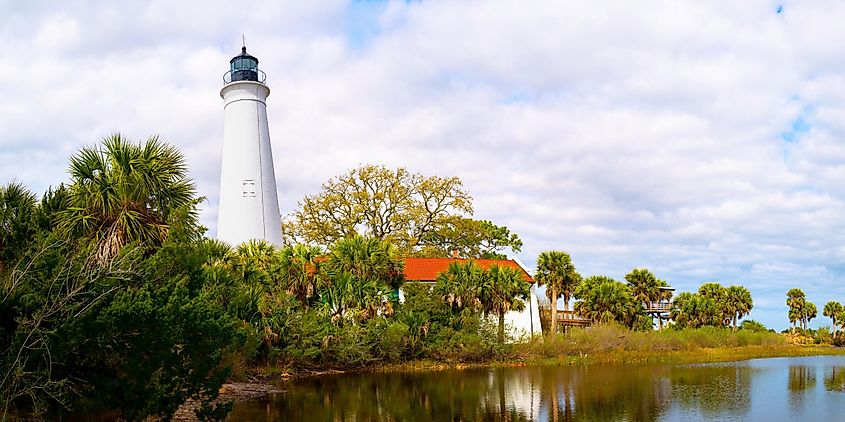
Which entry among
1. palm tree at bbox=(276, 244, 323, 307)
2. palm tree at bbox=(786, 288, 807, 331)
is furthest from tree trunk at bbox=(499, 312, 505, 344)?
palm tree at bbox=(786, 288, 807, 331)

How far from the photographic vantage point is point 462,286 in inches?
1594

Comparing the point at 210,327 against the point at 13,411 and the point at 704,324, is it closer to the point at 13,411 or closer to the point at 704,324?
the point at 13,411

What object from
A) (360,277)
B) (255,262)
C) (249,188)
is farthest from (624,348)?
(249,188)

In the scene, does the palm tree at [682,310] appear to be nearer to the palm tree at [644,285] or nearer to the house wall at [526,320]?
the palm tree at [644,285]

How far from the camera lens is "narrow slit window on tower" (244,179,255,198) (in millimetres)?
39750

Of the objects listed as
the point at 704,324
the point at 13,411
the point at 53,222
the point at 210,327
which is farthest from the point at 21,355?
the point at 704,324

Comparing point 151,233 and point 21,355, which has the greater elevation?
point 151,233

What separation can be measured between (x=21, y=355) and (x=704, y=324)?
185 feet

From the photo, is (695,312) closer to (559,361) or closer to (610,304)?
(610,304)

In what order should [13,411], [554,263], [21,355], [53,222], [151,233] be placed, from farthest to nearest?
1. [554,263]
2. [151,233]
3. [53,222]
4. [13,411]
5. [21,355]

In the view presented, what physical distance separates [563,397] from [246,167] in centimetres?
2386

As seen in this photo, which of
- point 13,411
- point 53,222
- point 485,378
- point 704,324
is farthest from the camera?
point 704,324

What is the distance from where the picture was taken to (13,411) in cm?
1365

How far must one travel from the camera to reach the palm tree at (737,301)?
2547 inches
